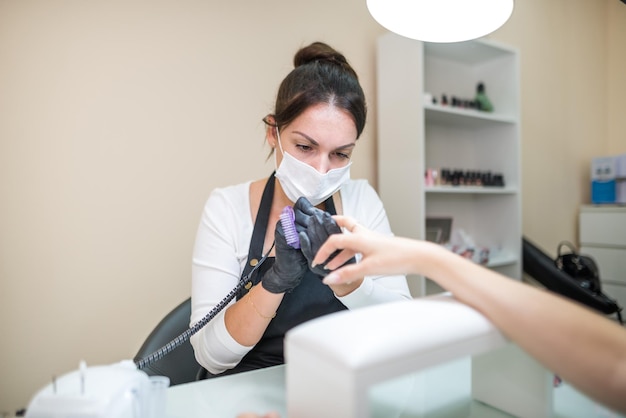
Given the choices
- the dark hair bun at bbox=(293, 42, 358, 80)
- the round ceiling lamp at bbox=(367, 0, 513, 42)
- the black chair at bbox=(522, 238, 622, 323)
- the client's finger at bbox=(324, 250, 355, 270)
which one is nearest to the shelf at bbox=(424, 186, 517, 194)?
the black chair at bbox=(522, 238, 622, 323)

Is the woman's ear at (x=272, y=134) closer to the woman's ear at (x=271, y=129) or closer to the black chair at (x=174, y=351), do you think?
the woman's ear at (x=271, y=129)

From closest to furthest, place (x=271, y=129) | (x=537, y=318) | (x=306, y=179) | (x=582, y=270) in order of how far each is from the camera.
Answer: (x=537, y=318), (x=306, y=179), (x=271, y=129), (x=582, y=270)

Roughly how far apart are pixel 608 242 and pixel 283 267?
130 inches

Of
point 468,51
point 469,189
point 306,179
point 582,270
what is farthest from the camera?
point 582,270

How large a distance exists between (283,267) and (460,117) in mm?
1967

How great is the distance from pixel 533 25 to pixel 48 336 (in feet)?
12.2

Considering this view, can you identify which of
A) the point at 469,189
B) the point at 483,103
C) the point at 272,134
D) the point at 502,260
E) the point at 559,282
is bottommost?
the point at 559,282

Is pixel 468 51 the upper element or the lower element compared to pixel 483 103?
upper

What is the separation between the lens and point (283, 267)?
3.11ft

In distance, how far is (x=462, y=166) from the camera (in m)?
2.86

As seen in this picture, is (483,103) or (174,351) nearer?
(174,351)

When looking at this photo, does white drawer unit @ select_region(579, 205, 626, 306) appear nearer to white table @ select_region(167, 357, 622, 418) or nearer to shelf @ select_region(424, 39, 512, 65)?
shelf @ select_region(424, 39, 512, 65)

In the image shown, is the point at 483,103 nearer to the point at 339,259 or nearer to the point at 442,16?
the point at 442,16

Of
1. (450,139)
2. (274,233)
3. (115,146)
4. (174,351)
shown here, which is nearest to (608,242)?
(450,139)
